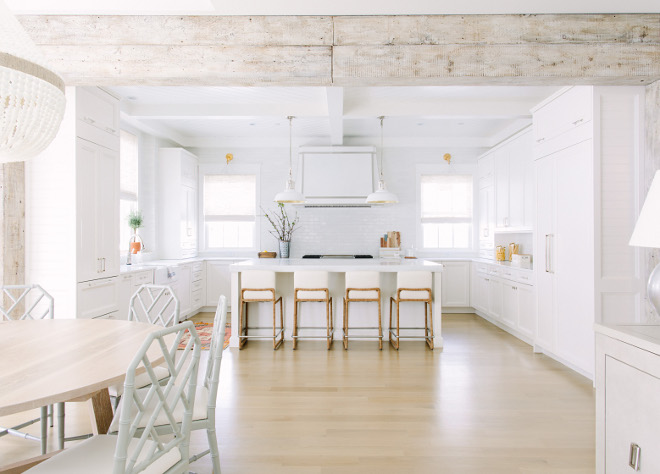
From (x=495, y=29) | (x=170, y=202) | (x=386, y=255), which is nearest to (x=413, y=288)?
(x=386, y=255)

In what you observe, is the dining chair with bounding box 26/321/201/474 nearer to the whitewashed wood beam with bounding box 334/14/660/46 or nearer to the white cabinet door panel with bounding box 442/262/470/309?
the whitewashed wood beam with bounding box 334/14/660/46

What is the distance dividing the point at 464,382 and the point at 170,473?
2.56m

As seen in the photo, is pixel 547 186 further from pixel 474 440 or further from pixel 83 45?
pixel 83 45

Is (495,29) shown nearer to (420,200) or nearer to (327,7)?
(327,7)

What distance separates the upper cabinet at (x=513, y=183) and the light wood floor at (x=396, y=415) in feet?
6.21

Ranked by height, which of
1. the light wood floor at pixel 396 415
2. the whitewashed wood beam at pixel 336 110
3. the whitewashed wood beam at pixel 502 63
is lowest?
the light wood floor at pixel 396 415

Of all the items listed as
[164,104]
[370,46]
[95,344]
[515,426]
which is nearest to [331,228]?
[164,104]

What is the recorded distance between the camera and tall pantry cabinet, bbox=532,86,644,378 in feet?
10.5

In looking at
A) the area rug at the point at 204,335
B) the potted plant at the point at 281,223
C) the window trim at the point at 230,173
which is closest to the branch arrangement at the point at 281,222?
the potted plant at the point at 281,223

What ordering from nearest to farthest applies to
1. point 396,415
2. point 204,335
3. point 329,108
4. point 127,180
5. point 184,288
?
point 396,415
point 329,108
point 204,335
point 127,180
point 184,288

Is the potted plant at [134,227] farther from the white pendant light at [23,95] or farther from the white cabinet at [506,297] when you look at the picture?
the white cabinet at [506,297]

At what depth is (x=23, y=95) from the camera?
1366 millimetres

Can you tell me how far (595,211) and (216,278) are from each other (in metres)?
5.08

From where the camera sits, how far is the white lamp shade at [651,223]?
5.19 ft
